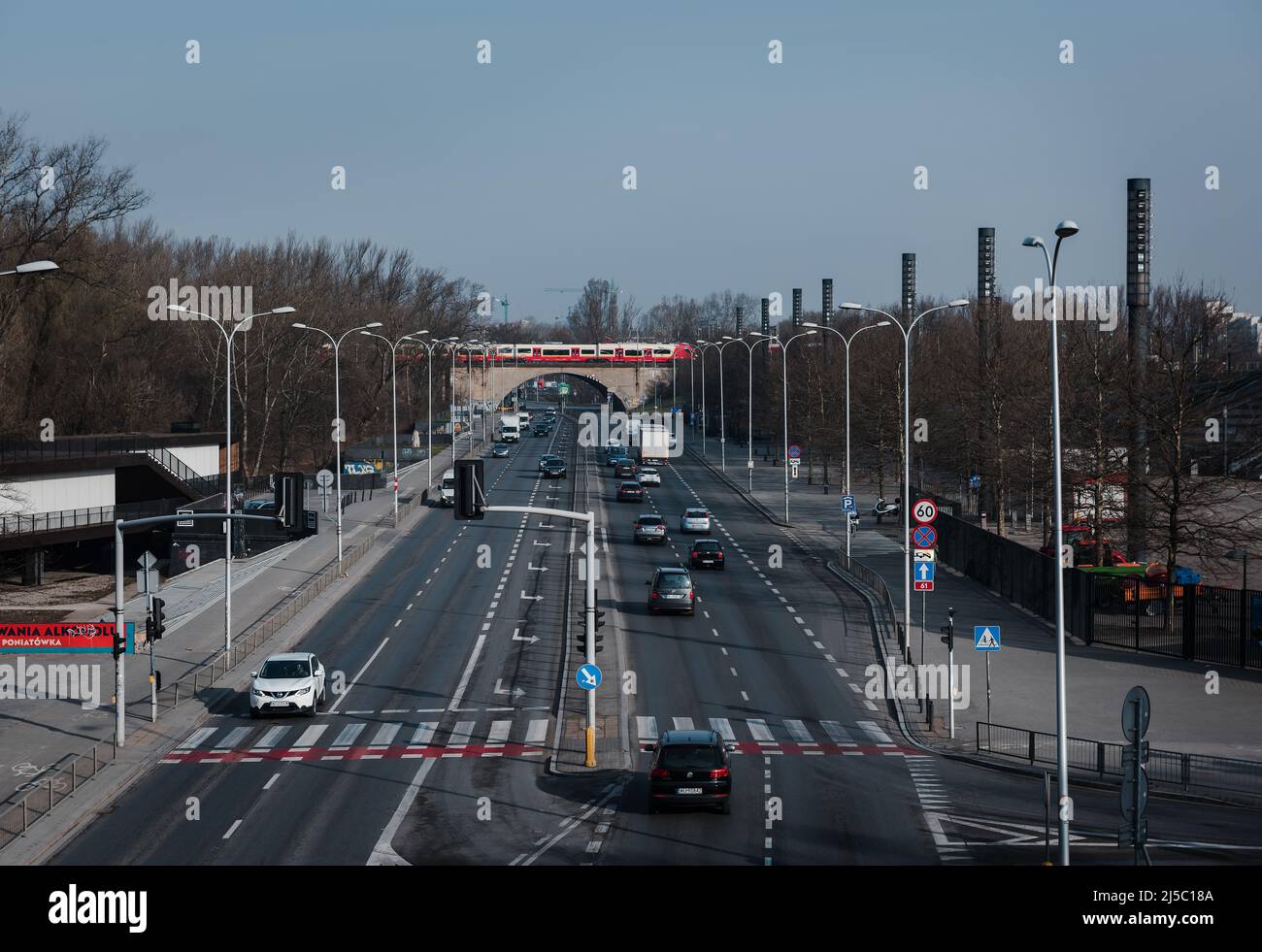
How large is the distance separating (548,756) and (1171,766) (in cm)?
1218

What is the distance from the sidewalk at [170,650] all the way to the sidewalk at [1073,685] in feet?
61.0

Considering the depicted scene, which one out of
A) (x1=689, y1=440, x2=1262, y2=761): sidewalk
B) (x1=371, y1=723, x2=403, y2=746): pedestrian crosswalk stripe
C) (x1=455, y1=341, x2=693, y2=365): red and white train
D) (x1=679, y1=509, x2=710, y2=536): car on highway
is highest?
(x1=455, y1=341, x2=693, y2=365): red and white train

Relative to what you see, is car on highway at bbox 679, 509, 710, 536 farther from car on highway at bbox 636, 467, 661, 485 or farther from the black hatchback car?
the black hatchback car

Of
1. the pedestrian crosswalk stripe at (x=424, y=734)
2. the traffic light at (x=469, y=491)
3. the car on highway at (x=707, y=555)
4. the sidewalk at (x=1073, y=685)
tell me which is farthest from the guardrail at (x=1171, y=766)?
the car on highway at (x=707, y=555)

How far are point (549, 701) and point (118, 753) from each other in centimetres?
1012

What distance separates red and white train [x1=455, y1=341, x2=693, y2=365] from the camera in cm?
15775

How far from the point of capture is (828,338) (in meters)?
102

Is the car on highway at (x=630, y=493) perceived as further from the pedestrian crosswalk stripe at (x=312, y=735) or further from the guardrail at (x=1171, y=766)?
the guardrail at (x=1171, y=766)

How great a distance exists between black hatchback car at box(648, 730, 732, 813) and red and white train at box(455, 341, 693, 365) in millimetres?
133242

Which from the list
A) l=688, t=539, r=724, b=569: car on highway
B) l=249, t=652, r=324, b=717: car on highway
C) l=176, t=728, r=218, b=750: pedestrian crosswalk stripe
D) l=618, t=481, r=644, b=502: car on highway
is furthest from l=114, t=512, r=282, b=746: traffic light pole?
l=618, t=481, r=644, b=502: car on highway

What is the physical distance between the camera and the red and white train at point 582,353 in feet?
518

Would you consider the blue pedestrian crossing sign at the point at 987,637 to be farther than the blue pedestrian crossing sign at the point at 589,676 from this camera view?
Yes
